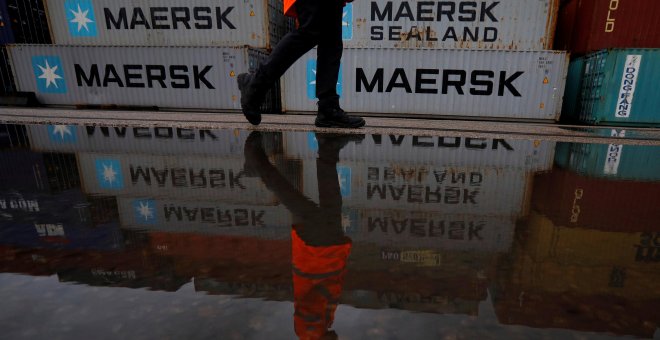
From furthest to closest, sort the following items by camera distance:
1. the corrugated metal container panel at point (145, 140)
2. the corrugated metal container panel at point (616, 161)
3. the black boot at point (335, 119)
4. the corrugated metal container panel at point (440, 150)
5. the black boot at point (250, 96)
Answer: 1. the black boot at point (335, 119)
2. the black boot at point (250, 96)
3. the corrugated metal container panel at point (145, 140)
4. the corrugated metal container panel at point (440, 150)
5. the corrugated metal container panel at point (616, 161)

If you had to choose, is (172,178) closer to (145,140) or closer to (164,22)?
(145,140)

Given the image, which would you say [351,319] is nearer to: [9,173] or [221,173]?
[221,173]

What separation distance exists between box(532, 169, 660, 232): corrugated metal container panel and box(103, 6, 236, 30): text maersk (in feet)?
28.2

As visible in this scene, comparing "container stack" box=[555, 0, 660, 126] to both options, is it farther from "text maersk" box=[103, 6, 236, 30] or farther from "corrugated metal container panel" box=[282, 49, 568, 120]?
"text maersk" box=[103, 6, 236, 30]

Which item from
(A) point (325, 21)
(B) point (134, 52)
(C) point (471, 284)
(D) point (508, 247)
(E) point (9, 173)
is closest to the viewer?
(C) point (471, 284)

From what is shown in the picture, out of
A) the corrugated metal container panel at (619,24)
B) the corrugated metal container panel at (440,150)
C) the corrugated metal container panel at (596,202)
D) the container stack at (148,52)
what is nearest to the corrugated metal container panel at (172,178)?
the corrugated metal container panel at (440,150)

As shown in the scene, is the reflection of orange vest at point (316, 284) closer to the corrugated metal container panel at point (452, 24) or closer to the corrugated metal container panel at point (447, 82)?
the corrugated metal container panel at point (447, 82)

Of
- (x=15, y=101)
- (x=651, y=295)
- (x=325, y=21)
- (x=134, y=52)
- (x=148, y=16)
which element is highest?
(x=148, y=16)

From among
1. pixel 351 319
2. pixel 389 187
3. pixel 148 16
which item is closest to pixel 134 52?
pixel 148 16

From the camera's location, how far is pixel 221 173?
186 centimetres

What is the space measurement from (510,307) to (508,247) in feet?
1.07

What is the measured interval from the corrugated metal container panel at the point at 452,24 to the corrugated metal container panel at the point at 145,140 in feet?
20.2

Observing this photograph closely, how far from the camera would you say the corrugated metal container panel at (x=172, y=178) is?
58.3 inches

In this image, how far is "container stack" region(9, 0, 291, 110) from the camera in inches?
319
